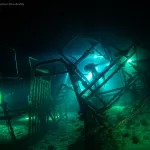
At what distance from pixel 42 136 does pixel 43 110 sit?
4.40ft

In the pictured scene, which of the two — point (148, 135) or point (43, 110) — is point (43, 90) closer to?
point (43, 110)

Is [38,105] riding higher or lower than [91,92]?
lower

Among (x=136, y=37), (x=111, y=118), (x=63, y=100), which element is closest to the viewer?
(x=136, y=37)

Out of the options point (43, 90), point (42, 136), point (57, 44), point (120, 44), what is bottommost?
point (42, 136)

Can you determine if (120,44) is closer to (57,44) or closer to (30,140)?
(57,44)

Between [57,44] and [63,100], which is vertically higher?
[57,44]

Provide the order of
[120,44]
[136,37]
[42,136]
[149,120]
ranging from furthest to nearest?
1. [120,44]
2. [42,136]
3. [136,37]
4. [149,120]

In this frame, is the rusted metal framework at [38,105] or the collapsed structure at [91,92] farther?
the rusted metal framework at [38,105]

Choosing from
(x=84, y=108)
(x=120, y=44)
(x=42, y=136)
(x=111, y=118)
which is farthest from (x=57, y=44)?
(x=120, y=44)

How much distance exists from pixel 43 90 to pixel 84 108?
3619 millimetres

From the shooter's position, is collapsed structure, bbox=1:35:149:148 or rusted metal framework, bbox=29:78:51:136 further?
rusted metal framework, bbox=29:78:51:136

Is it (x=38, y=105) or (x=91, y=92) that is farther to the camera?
(x=38, y=105)

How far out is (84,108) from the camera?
6.36 m

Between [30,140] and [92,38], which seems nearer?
[92,38]
